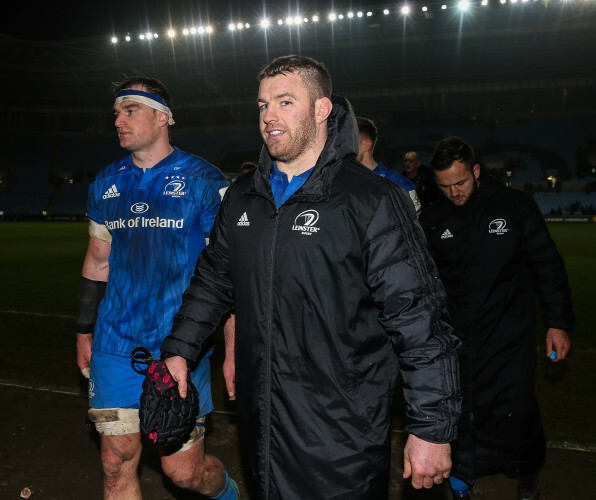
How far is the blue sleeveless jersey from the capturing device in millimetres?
2906

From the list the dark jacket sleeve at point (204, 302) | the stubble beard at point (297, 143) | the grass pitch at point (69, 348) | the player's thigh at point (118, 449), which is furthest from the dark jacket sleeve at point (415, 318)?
the grass pitch at point (69, 348)

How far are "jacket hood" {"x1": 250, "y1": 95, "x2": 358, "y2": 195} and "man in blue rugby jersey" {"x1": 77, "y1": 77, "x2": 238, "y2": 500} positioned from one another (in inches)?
33.3

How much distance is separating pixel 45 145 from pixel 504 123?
38192mm

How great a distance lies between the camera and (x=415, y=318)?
1.84 metres

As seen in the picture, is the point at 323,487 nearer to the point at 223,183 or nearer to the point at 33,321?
the point at 223,183

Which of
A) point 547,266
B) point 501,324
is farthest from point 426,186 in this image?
point 501,324

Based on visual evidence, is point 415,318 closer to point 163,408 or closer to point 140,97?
point 163,408

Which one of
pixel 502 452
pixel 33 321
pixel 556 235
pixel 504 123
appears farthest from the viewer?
pixel 504 123

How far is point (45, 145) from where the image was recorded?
1802 inches

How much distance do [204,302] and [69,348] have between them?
4879 millimetres

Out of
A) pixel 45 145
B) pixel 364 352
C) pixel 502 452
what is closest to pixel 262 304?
pixel 364 352

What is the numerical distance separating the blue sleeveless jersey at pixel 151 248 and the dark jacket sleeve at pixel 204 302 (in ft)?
1.78

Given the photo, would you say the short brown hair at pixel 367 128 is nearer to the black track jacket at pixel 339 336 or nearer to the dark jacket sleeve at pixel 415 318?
the black track jacket at pixel 339 336

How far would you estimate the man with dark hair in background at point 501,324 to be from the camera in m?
3.10
